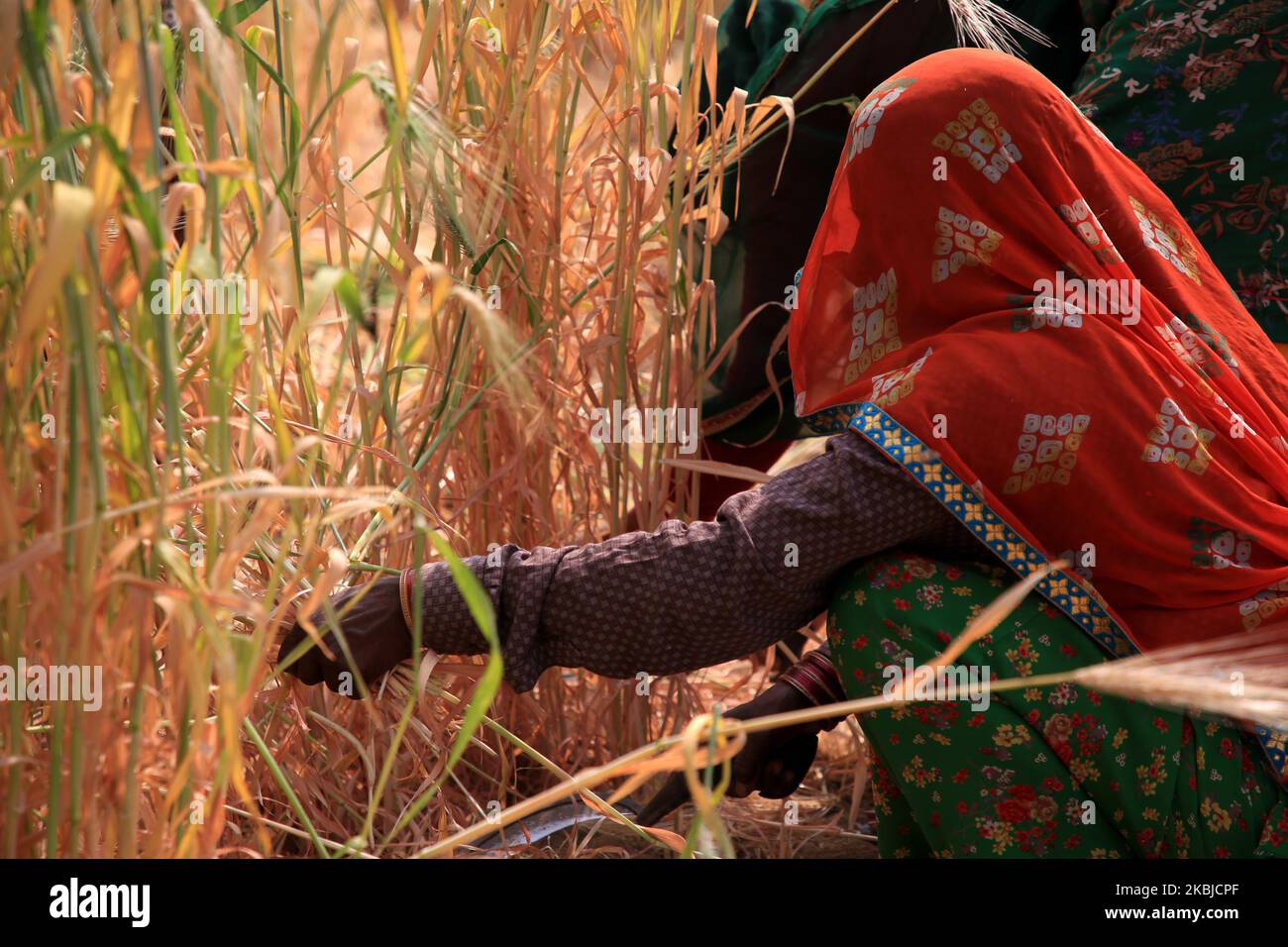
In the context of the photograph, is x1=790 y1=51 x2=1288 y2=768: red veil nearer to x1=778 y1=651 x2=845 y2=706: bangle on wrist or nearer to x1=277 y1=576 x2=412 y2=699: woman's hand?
x1=778 y1=651 x2=845 y2=706: bangle on wrist

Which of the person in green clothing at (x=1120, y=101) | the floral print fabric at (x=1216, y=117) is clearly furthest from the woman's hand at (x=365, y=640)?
the floral print fabric at (x=1216, y=117)

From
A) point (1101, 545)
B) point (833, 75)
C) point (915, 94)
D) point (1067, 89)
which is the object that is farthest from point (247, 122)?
point (1067, 89)

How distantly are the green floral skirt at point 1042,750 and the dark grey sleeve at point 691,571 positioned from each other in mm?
68

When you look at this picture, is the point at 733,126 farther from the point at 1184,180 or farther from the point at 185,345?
the point at 185,345

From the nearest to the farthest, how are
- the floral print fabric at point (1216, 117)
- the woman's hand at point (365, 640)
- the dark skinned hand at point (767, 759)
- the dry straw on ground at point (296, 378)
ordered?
the dry straw on ground at point (296, 378)
the woman's hand at point (365, 640)
the dark skinned hand at point (767, 759)
the floral print fabric at point (1216, 117)

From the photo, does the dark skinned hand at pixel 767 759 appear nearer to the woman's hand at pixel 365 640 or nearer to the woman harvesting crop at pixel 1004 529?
the woman harvesting crop at pixel 1004 529

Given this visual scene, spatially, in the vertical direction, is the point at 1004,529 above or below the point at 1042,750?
above

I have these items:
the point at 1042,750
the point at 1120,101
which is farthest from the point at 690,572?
the point at 1120,101

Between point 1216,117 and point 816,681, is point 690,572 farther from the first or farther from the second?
point 1216,117

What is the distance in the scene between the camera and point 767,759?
1.25 m

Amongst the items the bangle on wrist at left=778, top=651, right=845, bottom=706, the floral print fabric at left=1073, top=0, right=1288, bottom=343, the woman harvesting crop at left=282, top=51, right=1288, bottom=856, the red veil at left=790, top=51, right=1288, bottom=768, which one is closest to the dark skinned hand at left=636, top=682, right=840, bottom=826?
the bangle on wrist at left=778, top=651, right=845, bottom=706

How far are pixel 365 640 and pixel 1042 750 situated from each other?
1.78 ft

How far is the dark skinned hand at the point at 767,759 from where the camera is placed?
121 centimetres

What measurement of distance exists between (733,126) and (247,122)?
742 millimetres
